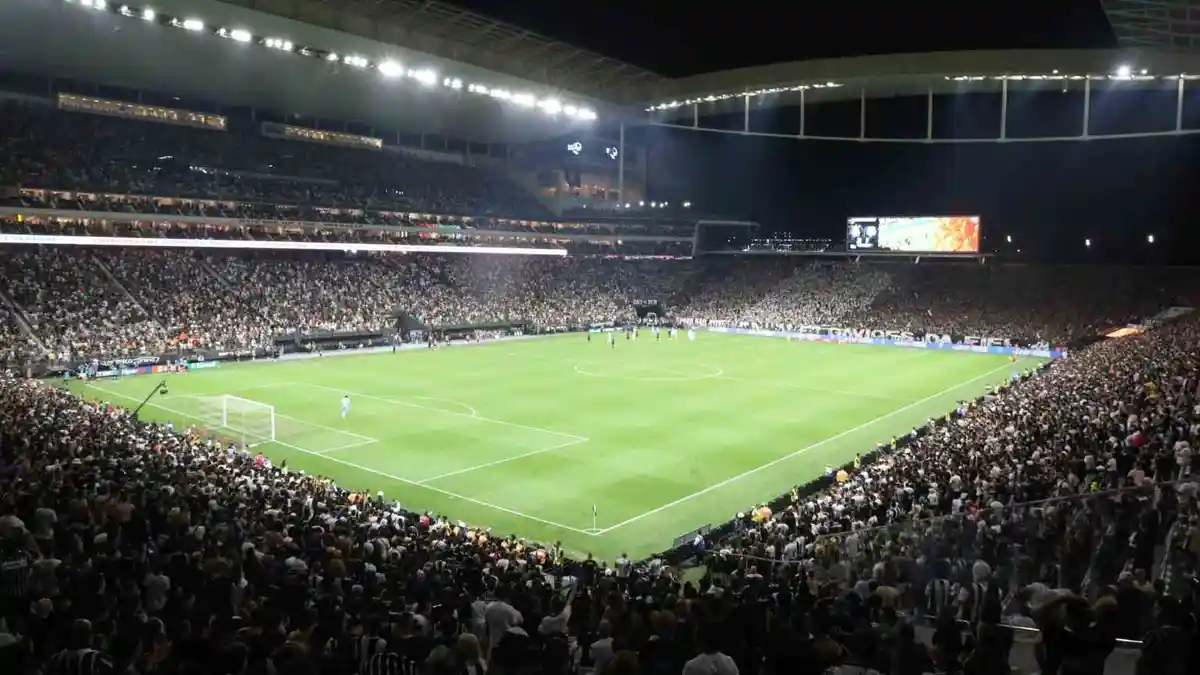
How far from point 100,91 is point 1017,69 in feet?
162

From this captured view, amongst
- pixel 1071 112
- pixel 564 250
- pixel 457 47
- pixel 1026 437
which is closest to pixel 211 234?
pixel 457 47

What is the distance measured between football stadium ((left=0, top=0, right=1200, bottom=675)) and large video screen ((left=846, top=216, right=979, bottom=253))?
29cm

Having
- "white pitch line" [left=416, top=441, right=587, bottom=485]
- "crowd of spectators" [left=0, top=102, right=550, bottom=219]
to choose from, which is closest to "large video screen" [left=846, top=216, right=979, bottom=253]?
"crowd of spectators" [left=0, top=102, right=550, bottom=219]

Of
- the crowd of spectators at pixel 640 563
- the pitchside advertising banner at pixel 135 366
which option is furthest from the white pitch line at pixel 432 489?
the pitchside advertising banner at pixel 135 366

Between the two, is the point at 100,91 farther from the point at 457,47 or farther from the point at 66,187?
the point at 457,47

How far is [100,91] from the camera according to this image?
5038 centimetres

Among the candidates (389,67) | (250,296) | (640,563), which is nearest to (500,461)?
(640,563)

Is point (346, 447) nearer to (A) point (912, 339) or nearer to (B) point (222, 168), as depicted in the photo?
(B) point (222, 168)

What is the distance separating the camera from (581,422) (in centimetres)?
2927

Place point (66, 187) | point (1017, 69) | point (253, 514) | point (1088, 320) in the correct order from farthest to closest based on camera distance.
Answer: point (1088, 320) < point (66, 187) < point (1017, 69) < point (253, 514)

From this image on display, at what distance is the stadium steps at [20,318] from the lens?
37103 mm

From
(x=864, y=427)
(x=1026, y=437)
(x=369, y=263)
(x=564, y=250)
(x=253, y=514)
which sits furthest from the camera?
(x=564, y=250)

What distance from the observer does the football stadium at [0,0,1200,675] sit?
7102 mm

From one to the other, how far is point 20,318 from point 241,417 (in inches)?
706
